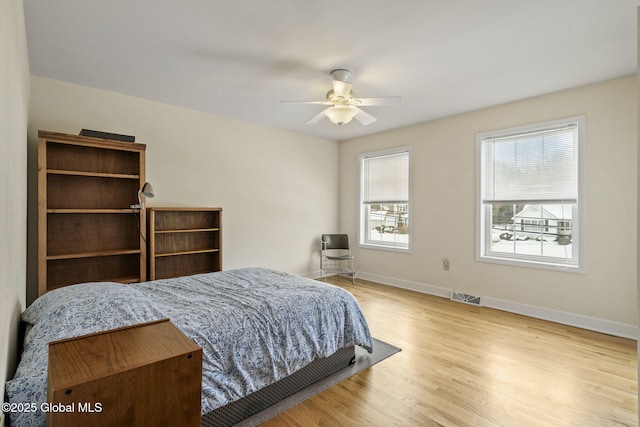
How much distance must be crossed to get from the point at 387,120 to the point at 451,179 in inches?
48.1

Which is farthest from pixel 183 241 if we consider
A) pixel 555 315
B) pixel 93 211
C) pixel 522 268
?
pixel 555 315

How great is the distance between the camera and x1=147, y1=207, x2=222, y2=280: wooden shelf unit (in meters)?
3.52

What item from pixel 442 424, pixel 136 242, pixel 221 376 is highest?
pixel 136 242

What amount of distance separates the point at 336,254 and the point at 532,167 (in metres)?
3.29

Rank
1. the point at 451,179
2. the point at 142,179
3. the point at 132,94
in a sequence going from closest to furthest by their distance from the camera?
the point at 142,179 < the point at 132,94 < the point at 451,179

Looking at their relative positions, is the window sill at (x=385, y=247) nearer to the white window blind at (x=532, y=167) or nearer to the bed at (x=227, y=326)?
the white window blind at (x=532, y=167)

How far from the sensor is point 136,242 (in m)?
3.40

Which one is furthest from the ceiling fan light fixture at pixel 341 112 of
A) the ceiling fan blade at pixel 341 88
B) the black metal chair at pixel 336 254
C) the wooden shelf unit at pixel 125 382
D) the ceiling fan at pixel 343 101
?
the black metal chair at pixel 336 254

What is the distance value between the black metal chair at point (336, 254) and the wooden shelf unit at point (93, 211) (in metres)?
2.88

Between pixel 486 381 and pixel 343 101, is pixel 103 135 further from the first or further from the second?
pixel 486 381

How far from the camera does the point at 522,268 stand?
144 inches

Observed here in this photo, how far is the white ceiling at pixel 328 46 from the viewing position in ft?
6.63

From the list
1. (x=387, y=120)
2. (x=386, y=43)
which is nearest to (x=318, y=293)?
(x=386, y=43)

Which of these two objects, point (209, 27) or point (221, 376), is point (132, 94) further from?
point (221, 376)
